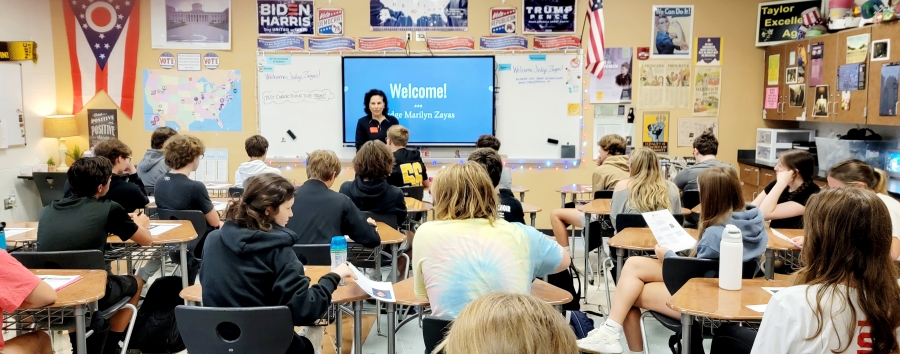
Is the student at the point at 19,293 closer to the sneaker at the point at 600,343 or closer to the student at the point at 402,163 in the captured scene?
the sneaker at the point at 600,343

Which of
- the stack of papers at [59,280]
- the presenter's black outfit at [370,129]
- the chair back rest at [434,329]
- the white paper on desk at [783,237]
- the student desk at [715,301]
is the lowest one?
the chair back rest at [434,329]

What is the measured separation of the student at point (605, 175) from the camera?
19.2ft

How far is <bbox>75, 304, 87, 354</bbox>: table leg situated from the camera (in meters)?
2.81

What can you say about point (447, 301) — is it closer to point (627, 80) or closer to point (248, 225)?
point (248, 225)

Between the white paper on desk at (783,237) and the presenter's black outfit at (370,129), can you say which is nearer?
the white paper on desk at (783,237)

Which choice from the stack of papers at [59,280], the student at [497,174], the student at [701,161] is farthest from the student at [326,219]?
the student at [701,161]

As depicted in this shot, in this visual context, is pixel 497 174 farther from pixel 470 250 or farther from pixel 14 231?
pixel 14 231

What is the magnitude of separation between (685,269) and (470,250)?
111 centimetres

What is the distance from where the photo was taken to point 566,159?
25.4 ft

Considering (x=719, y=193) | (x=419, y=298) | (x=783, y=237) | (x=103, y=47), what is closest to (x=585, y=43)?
(x=783, y=237)

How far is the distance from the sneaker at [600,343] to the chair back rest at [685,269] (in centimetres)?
37

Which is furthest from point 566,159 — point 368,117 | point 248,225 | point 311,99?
point 248,225

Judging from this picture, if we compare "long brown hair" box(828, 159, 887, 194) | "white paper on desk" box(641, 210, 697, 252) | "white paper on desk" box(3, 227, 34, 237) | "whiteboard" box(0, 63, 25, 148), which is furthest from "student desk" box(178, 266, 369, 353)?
"whiteboard" box(0, 63, 25, 148)

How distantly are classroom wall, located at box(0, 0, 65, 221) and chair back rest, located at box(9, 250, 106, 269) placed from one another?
456cm
